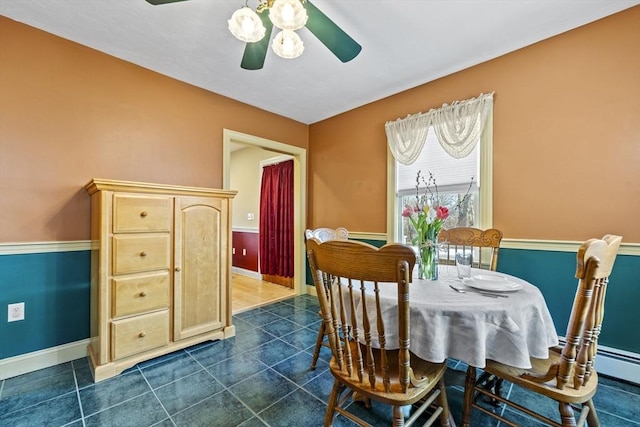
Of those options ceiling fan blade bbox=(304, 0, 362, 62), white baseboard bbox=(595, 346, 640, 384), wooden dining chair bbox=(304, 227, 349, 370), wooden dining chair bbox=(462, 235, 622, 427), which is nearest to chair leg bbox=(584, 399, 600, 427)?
wooden dining chair bbox=(462, 235, 622, 427)

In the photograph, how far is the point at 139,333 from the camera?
203cm

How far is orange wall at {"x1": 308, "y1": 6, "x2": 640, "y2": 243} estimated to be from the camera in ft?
6.09

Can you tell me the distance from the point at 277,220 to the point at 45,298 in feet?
9.72

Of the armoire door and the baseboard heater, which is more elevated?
the armoire door

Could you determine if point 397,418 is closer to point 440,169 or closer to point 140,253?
point 140,253

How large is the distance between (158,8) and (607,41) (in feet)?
10.3

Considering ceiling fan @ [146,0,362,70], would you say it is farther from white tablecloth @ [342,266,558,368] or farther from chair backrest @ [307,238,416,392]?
white tablecloth @ [342,266,558,368]

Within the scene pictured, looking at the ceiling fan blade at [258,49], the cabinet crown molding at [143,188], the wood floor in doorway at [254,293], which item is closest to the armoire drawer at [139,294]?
the cabinet crown molding at [143,188]

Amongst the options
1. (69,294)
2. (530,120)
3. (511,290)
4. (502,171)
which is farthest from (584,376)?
(69,294)

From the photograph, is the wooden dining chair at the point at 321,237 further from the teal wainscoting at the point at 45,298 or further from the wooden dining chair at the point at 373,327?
the teal wainscoting at the point at 45,298

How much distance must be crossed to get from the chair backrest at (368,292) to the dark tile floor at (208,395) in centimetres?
63

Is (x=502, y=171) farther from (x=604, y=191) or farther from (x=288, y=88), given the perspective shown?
(x=288, y=88)

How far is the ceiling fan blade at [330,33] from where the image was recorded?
1.47 meters

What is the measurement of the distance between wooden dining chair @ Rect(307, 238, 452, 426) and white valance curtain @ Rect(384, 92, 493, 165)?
6.31 ft
